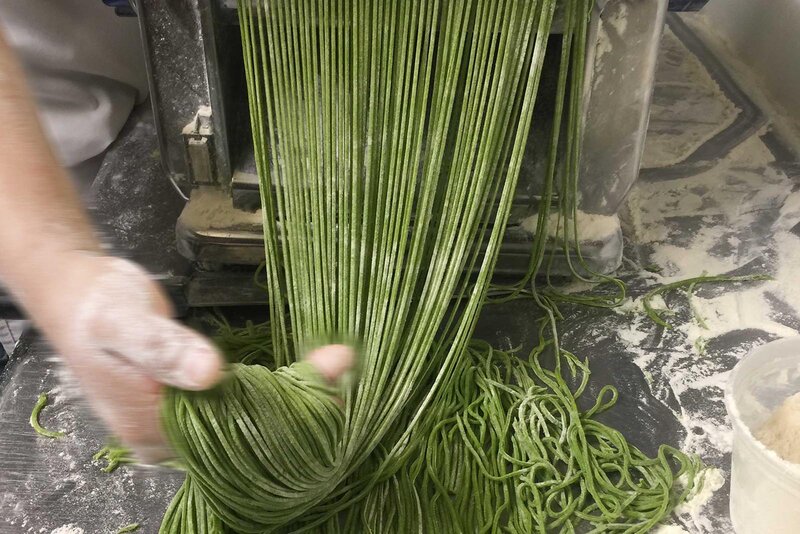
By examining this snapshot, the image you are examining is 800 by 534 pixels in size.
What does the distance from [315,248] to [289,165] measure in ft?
0.44

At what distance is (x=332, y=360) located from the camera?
2.88 feet

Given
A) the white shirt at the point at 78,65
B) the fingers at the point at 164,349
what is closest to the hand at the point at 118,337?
the fingers at the point at 164,349

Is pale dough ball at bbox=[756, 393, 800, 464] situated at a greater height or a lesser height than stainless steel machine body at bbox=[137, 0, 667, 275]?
lesser

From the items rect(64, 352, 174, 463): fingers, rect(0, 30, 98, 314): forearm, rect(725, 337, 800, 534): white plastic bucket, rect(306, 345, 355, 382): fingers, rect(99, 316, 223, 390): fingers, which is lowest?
rect(725, 337, 800, 534): white plastic bucket

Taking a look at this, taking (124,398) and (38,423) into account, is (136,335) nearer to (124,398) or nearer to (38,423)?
(124,398)

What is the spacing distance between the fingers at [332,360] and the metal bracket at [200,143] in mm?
501

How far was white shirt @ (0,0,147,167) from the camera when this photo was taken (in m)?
1.46

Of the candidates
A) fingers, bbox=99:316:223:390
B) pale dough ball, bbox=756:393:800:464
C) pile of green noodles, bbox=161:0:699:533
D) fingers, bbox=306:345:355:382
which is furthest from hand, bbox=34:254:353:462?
pale dough ball, bbox=756:393:800:464

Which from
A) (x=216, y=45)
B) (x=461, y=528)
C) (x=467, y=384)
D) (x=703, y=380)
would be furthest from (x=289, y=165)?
(x=703, y=380)

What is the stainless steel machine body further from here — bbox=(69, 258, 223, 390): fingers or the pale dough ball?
bbox=(69, 258, 223, 390): fingers

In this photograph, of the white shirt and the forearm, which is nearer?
the forearm

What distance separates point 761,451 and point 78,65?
55.9 inches

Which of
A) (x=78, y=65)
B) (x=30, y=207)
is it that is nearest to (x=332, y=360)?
(x=30, y=207)

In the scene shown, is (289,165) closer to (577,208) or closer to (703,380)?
(577,208)
